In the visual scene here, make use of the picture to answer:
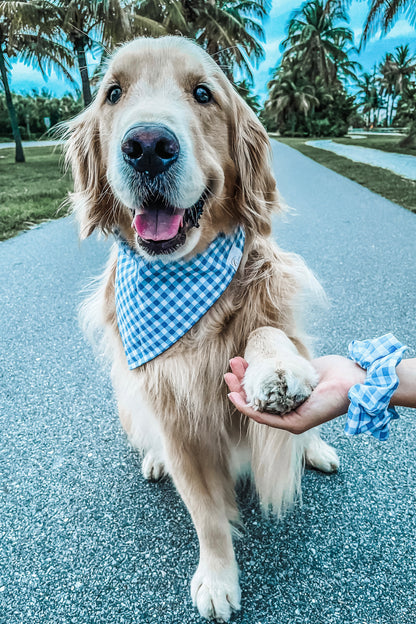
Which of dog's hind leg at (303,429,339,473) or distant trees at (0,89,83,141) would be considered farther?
distant trees at (0,89,83,141)

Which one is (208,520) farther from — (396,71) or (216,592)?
(396,71)

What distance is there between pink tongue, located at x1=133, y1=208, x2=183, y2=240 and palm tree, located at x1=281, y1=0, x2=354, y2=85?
49275mm

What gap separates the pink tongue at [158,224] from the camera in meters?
1.51

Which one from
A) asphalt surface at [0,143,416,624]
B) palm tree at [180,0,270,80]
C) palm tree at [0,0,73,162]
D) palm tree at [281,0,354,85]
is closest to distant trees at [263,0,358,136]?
palm tree at [281,0,354,85]

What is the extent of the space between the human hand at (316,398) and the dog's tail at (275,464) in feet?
0.96

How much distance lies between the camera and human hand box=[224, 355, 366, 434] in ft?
4.16

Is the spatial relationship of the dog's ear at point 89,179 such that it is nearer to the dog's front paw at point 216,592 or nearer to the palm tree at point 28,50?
the dog's front paw at point 216,592

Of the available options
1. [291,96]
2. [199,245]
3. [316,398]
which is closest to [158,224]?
[199,245]

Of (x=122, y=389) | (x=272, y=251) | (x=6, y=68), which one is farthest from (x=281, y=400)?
(x=6, y=68)

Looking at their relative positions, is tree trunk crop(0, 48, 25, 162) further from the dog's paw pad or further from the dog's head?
the dog's paw pad

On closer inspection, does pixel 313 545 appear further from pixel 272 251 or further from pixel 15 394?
pixel 15 394

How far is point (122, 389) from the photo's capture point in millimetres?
1882

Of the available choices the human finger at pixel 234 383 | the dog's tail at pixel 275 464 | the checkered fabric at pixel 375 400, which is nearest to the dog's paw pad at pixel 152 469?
the dog's tail at pixel 275 464

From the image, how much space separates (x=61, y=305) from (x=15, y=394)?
1.44 metres
